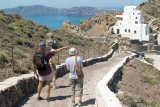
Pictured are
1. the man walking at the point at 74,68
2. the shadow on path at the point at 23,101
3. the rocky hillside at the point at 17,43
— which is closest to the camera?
the man walking at the point at 74,68

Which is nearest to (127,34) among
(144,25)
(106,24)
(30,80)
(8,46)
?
(144,25)

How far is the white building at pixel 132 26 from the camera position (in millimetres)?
82750

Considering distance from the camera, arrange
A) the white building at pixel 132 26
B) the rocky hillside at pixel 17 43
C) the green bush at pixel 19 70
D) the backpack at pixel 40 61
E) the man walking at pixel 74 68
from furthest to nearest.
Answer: the white building at pixel 132 26
the rocky hillside at pixel 17 43
the green bush at pixel 19 70
the backpack at pixel 40 61
the man walking at pixel 74 68

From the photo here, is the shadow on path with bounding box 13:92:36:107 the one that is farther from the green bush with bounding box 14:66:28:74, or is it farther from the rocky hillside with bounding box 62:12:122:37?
the rocky hillside with bounding box 62:12:122:37

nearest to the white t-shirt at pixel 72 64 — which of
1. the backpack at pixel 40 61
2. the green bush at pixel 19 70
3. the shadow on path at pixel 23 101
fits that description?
the backpack at pixel 40 61

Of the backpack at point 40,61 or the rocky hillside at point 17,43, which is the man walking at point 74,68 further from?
the rocky hillside at point 17,43

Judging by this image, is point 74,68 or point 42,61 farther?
point 42,61

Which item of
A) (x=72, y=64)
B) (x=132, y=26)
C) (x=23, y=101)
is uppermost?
(x=72, y=64)

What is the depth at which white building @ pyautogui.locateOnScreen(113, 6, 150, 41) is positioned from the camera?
8275 centimetres

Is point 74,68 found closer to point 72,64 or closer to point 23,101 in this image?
point 72,64

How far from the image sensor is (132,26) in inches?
3317

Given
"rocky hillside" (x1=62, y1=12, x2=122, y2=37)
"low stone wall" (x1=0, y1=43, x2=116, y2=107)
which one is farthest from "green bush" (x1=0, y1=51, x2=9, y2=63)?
"rocky hillside" (x1=62, y1=12, x2=122, y2=37)

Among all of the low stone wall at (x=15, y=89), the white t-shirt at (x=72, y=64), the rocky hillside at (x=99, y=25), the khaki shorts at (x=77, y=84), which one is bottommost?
the rocky hillside at (x=99, y=25)

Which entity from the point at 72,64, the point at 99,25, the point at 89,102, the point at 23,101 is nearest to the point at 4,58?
the point at 23,101
